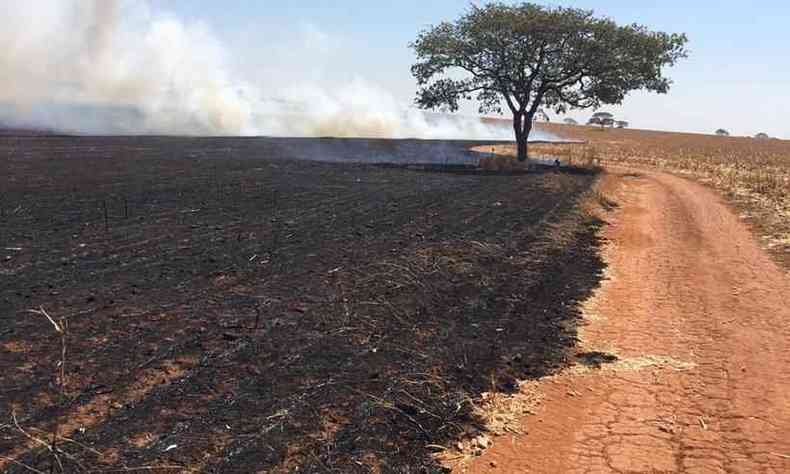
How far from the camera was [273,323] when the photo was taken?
30.0 ft

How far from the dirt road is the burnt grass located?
0.65 m

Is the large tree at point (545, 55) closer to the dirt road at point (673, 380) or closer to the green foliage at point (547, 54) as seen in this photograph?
the green foliage at point (547, 54)

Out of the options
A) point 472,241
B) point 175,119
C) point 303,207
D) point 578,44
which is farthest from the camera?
point 175,119

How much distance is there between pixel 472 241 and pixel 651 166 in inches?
1558

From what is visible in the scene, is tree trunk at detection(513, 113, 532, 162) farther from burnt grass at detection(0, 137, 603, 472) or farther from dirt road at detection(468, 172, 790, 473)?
dirt road at detection(468, 172, 790, 473)

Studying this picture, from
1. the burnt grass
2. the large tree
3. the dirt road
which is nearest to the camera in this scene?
the burnt grass

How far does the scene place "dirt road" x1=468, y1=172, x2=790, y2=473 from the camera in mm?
6188

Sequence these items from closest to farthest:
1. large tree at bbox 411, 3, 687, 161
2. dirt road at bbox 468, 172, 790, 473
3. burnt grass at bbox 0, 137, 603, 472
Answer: burnt grass at bbox 0, 137, 603, 472 → dirt road at bbox 468, 172, 790, 473 → large tree at bbox 411, 3, 687, 161

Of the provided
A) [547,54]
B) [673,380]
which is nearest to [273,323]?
[673,380]

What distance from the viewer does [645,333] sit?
9.91m

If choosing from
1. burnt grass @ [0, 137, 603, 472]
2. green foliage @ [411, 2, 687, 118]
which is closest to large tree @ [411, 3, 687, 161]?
green foliage @ [411, 2, 687, 118]

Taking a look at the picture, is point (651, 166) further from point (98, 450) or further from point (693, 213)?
point (98, 450)

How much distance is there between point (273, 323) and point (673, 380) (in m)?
5.42

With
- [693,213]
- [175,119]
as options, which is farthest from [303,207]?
[175,119]
